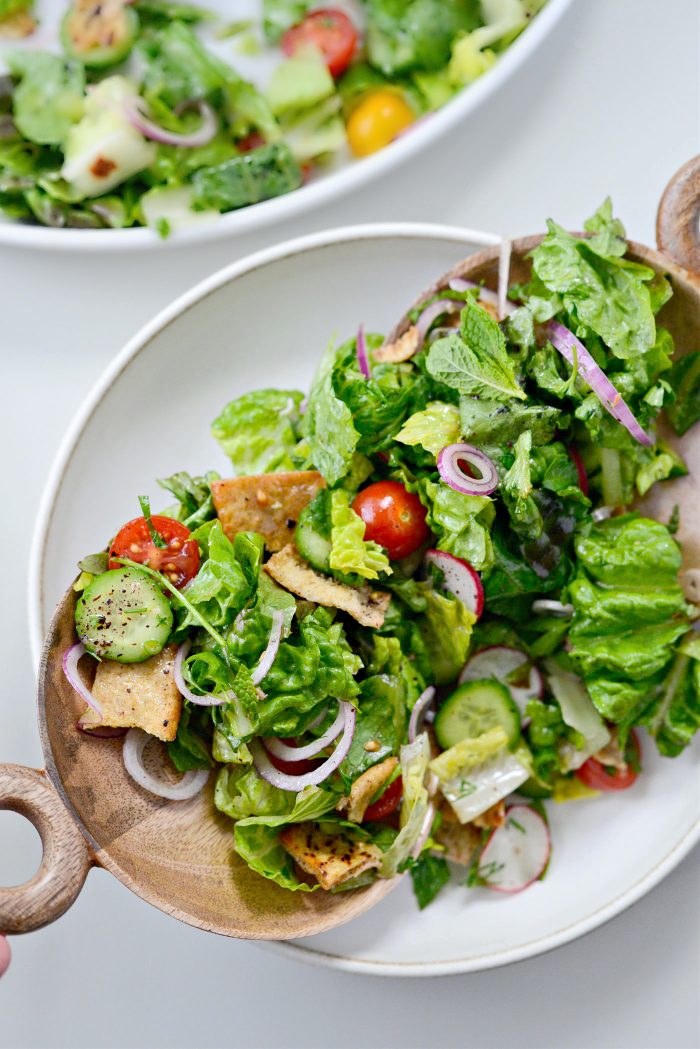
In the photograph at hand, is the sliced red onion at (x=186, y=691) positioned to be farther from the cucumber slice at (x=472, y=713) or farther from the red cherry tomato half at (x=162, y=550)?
the cucumber slice at (x=472, y=713)

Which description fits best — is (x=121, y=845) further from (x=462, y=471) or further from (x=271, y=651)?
(x=462, y=471)

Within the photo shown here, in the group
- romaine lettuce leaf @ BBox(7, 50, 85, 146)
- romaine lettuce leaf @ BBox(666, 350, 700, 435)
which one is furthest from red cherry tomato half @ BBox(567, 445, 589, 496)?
romaine lettuce leaf @ BBox(7, 50, 85, 146)

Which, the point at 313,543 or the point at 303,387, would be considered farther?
the point at 303,387

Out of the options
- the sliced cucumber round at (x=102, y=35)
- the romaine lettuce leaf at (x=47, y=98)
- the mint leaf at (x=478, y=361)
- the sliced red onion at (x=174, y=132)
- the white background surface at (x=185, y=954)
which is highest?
the sliced cucumber round at (x=102, y=35)

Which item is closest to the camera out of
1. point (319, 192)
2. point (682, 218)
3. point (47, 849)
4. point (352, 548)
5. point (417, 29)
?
point (47, 849)

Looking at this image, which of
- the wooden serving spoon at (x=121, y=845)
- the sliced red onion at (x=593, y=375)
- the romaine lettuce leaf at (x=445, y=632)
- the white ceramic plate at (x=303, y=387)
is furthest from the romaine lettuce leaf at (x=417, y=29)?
the wooden serving spoon at (x=121, y=845)

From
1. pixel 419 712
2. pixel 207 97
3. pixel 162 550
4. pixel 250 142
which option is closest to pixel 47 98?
pixel 207 97

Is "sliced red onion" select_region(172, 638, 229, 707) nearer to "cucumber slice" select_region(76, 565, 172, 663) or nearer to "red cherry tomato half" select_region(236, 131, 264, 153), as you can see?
"cucumber slice" select_region(76, 565, 172, 663)

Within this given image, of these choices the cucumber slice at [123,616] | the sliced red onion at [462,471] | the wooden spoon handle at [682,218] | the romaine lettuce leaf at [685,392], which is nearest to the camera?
the cucumber slice at [123,616]
